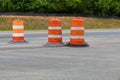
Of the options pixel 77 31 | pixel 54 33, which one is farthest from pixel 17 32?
pixel 77 31

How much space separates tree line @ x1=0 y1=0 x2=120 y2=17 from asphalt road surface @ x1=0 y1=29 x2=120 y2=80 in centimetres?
2808

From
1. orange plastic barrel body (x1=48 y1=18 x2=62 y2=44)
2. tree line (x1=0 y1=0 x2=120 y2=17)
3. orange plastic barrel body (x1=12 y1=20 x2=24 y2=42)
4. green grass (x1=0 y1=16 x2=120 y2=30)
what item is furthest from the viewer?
tree line (x1=0 y1=0 x2=120 y2=17)

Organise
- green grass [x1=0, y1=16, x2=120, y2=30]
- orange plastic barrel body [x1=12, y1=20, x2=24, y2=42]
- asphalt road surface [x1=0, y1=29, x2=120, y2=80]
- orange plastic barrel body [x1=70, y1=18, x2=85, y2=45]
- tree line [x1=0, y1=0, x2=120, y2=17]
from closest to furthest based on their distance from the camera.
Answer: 1. asphalt road surface [x1=0, y1=29, x2=120, y2=80]
2. orange plastic barrel body [x1=70, y1=18, x2=85, y2=45]
3. orange plastic barrel body [x1=12, y1=20, x2=24, y2=42]
4. green grass [x1=0, y1=16, x2=120, y2=30]
5. tree line [x1=0, y1=0, x2=120, y2=17]

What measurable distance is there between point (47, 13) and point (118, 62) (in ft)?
108

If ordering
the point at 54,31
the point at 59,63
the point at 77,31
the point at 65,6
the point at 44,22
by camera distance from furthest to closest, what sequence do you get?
the point at 65,6, the point at 44,22, the point at 54,31, the point at 77,31, the point at 59,63

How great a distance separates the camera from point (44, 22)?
3741 centimetres

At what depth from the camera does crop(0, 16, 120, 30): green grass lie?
35.9 m

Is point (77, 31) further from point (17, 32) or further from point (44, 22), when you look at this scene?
point (44, 22)

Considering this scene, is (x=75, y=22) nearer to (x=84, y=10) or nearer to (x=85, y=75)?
(x=85, y=75)

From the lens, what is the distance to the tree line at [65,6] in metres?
43.8

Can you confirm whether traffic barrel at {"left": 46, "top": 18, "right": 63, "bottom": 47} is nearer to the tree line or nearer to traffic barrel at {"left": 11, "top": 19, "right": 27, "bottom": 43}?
traffic barrel at {"left": 11, "top": 19, "right": 27, "bottom": 43}

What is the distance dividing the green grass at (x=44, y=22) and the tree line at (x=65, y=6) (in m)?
4.17

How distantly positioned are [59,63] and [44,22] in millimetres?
26071

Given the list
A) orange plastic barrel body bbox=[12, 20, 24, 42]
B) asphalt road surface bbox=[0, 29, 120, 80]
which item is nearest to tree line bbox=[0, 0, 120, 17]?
orange plastic barrel body bbox=[12, 20, 24, 42]
